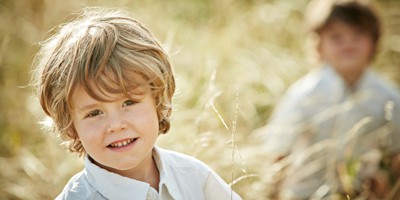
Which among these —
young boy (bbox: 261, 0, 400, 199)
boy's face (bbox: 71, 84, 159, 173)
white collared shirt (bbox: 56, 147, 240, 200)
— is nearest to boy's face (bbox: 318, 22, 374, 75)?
young boy (bbox: 261, 0, 400, 199)

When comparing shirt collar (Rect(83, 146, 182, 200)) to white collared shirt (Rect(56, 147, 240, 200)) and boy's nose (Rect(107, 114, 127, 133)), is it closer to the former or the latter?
white collared shirt (Rect(56, 147, 240, 200))

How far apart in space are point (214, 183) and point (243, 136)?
4.94ft

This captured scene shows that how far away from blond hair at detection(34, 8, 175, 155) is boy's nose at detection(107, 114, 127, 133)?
0.08 metres

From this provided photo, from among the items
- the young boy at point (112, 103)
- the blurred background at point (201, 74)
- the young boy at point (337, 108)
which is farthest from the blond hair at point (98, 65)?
the young boy at point (337, 108)

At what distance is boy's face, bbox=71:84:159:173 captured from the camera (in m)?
1.71

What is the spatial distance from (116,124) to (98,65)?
18cm

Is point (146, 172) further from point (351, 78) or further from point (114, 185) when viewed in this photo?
point (351, 78)

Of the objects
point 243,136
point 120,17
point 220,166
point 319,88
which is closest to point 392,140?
point 319,88

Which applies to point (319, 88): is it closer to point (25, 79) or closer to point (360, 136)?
point (360, 136)

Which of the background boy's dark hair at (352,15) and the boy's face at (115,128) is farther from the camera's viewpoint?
the background boy's dark hair at (352,15)

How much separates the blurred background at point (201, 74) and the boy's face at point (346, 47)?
604mm

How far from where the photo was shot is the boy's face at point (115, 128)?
1711mm

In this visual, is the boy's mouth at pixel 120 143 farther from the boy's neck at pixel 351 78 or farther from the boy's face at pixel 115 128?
the boy's neck at pixel 351 78

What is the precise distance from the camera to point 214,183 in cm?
198
